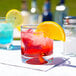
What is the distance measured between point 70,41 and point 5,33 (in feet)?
1.14

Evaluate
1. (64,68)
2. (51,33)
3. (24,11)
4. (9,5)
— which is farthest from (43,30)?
(9,5)

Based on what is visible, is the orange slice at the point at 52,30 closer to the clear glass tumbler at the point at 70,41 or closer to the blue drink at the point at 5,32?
the clear glass tumbler at the point at 70,41

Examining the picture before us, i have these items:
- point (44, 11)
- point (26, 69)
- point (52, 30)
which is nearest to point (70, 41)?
point (52, 30)

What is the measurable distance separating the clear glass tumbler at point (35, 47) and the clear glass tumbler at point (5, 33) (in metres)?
0.30

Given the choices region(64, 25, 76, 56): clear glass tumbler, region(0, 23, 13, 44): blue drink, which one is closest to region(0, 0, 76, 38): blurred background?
region(64, 25, 76, 56): clear glass tumbler

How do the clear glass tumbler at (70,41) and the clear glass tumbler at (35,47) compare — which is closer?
the clear glass tumbler at (35,47)

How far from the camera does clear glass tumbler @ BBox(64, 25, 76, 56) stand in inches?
32.3

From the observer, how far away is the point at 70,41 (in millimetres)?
832

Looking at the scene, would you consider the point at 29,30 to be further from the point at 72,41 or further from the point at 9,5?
the point at 9,5

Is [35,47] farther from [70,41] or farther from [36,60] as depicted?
[70,41]

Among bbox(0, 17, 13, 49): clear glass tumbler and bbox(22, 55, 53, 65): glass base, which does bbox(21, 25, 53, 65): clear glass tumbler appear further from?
bbox(0, 17, 13, 49): clear glass tumbler

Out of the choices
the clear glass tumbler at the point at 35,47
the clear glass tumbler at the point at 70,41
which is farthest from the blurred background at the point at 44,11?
the clear glass tumbler at the point at 35,47

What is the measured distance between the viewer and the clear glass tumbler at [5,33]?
999 millimetres

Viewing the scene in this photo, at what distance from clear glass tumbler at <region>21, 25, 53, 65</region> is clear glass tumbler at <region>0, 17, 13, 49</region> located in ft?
0.98
